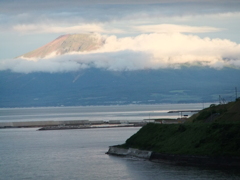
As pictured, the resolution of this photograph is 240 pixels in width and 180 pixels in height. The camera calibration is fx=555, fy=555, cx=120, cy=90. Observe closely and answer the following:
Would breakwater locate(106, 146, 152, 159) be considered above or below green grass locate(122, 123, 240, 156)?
below

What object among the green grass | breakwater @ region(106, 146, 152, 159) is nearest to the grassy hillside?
the green grass

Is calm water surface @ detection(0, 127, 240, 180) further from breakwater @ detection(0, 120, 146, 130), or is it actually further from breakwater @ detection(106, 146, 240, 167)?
breakwater @ detection(0, 120, 146, 130)

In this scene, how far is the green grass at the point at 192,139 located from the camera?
42.2 metres

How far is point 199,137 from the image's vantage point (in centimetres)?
4612

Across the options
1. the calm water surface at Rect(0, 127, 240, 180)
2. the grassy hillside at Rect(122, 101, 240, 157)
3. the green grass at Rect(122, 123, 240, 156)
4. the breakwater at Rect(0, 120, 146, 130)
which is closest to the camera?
the calm water surface at Rect(0, 127, 240, 180)

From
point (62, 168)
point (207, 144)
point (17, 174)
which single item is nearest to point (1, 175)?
point (17, 174)

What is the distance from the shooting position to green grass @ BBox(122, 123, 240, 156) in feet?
138

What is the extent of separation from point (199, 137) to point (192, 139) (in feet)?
2.40

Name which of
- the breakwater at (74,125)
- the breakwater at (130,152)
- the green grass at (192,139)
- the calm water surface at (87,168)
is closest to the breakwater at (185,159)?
the breakwater at (130,152)

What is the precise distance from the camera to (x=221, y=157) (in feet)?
135

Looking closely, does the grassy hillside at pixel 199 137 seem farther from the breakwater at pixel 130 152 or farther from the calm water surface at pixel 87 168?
the calm water surface at pixel 87 168

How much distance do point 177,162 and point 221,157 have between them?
177 inches

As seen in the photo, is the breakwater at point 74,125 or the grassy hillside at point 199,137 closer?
the grassy hillside at point 199,137

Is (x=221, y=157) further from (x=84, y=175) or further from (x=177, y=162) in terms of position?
(x=84, y=175)
